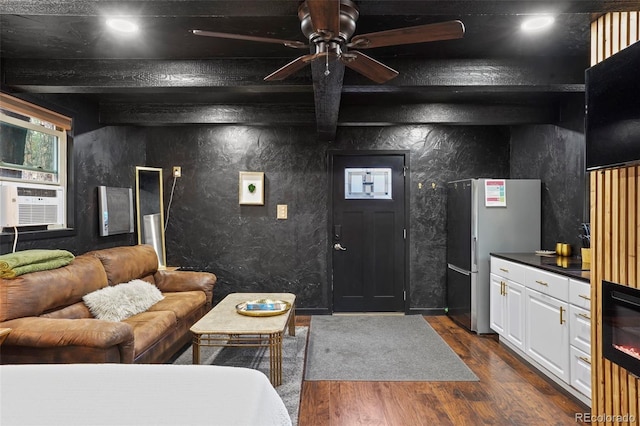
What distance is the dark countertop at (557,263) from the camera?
2.65 m

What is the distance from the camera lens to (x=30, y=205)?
303 centimetres

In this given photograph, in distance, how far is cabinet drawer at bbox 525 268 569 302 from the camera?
2707mm

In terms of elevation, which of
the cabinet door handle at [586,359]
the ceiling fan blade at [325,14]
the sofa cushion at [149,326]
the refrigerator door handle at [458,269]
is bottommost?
the cabinet door handle at [586,359]

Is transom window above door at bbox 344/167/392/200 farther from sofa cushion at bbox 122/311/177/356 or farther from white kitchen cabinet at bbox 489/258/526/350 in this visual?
sofa cushion at bbox 122/311/177/356

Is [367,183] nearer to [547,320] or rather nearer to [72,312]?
[547,320]

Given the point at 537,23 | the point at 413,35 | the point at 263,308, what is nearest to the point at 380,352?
the point at 263,308

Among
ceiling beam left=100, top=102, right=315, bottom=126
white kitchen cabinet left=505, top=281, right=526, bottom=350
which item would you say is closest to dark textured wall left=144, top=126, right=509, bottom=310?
ceiling beam left=100, top=102, right=315, bottom=126

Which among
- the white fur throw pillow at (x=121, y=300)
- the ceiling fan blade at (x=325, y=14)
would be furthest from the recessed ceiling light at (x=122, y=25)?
the white fur throw pillow at (x=121, y=300)

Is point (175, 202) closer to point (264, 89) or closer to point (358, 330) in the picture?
point (264, 89)

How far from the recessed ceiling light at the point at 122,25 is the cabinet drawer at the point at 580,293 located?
3.38 meters

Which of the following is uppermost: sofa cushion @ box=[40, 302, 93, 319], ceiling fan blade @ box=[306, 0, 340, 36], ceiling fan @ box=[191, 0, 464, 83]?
ceiling fan @ box=[191, 0, 464, 83]

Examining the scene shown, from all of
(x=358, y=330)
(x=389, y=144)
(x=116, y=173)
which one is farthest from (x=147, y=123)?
(x=358, y=330)

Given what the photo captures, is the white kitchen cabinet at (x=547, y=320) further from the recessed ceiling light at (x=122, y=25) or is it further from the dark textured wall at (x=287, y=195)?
the recessed ceiling light at (x=122, y=25)

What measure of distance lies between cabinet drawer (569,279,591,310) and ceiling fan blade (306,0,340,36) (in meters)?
2.26
